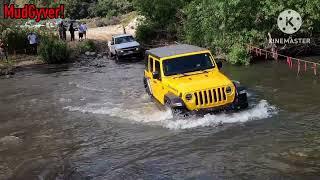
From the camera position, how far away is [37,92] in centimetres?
2325

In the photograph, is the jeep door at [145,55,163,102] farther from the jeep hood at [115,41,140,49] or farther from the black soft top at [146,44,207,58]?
the jeep hood at [115,41,140,49]

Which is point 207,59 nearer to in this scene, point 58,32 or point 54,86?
point 54,86

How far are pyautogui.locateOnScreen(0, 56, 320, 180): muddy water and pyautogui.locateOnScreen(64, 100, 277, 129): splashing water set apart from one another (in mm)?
28

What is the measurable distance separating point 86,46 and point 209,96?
24.2 metres

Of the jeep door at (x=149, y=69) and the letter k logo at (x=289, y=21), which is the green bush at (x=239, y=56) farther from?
the jeep door at (x=149, y=69)

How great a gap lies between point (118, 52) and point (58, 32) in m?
11.5

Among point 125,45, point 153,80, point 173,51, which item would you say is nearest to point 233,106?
point 173,51

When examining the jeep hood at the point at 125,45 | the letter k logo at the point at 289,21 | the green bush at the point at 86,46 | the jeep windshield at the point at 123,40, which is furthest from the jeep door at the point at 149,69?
the green bush at the point at 86,46

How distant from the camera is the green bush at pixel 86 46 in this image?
36.4 metres

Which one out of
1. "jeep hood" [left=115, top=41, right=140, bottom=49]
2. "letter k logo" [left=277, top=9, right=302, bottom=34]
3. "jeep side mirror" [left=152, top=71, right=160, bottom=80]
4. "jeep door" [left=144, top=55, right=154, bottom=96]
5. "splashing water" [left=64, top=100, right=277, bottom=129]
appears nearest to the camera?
"splashing water" [left=64, top=100, right=277, bottom=129]

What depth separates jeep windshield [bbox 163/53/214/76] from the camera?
49.3ft

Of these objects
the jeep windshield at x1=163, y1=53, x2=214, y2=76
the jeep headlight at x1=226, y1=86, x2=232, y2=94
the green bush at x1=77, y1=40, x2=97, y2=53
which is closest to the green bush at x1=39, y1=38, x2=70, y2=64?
the green bush at x1=77, y1=40, x2=97, y2=53

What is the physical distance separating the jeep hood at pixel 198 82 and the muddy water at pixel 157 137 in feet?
2.98

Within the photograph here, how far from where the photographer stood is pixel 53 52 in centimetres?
3300
